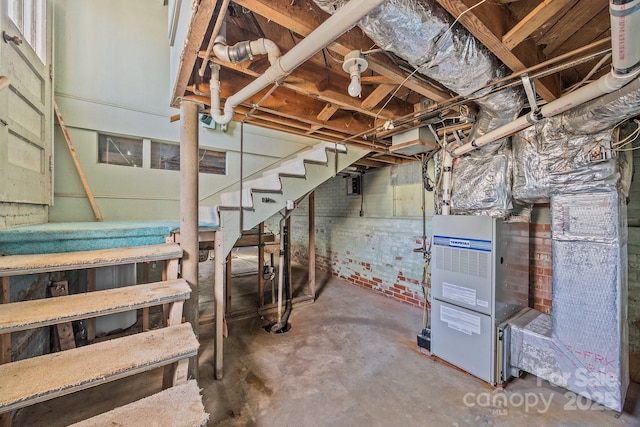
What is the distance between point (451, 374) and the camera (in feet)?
7.43

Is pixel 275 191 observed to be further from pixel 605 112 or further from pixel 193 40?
pixel 605 112

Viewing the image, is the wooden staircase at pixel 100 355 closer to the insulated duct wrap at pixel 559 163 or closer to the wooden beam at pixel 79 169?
the wooden beam at pixel 79 169

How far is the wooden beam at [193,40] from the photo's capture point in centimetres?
111

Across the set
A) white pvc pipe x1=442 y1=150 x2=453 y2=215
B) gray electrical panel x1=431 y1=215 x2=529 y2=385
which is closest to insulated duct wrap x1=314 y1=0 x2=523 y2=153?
white pvc pipe x1=442 y1=150 x2=453 y2=215

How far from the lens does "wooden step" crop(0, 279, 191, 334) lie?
1130 millimetres

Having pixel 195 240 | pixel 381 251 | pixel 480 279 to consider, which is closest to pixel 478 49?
pixel 480 279

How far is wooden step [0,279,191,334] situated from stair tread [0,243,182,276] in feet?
0.56

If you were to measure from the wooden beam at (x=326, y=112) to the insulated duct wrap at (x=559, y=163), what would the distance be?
5.42ft

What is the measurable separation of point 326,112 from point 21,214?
8.92 feet

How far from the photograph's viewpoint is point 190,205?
1934 mm

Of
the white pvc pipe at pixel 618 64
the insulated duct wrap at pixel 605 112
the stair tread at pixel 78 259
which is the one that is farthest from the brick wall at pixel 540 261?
the stair tread at pixel 78 259

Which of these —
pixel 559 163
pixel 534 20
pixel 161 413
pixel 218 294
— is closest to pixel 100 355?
pixel 161 413

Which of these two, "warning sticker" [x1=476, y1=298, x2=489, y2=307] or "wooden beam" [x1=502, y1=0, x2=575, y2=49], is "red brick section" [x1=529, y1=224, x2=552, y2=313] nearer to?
"warning sticker" [x1=476, y1=298, x2=489, y2=307]

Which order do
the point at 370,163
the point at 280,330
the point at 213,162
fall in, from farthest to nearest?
the point at 370,163, the point at 213,162, the point at 280,330
